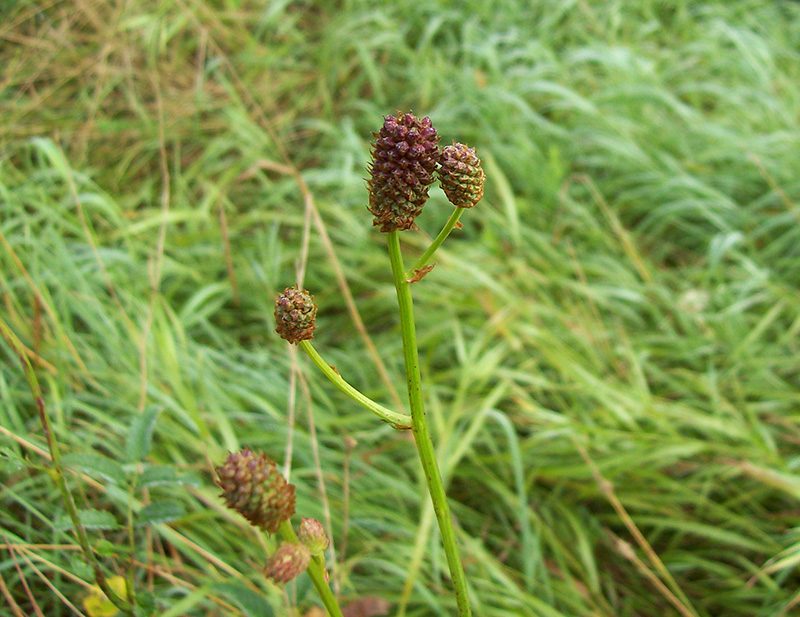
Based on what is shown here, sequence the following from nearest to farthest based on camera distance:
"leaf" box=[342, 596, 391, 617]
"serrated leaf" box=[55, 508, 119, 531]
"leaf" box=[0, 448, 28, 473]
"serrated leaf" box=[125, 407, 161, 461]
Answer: "leaf" box=[0, 448, 28, 473]
"serrated leaf" box=[55, 508, 119, 531]
"serrated leaf" box=[125, 407, 161, 461]
"leaf" box=[342, 596, 391, 617]

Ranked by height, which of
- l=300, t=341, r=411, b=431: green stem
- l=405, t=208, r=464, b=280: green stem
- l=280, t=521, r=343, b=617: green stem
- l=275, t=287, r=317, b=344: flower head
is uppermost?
l=405, t=208, r=464, b=280: green stem

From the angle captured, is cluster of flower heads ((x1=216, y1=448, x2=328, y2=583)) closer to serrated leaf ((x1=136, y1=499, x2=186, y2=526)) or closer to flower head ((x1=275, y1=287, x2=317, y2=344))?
flower head ((x1=275, y1=287, x2=317, y2=344))

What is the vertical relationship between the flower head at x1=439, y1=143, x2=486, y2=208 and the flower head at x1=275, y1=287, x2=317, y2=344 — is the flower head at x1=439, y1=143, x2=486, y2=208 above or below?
above

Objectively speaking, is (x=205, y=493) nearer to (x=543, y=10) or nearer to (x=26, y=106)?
(x=26, y=106)

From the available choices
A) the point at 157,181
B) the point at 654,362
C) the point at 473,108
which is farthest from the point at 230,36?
the point at 654,362

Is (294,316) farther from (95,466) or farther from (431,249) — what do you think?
(95,466)

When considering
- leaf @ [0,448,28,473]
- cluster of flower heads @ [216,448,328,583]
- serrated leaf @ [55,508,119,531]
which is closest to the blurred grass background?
serrated leaf @ [55,508,119,531]

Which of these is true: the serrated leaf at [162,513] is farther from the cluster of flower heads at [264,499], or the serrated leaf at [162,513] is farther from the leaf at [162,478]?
the cluster of flower heads at [264,499]
